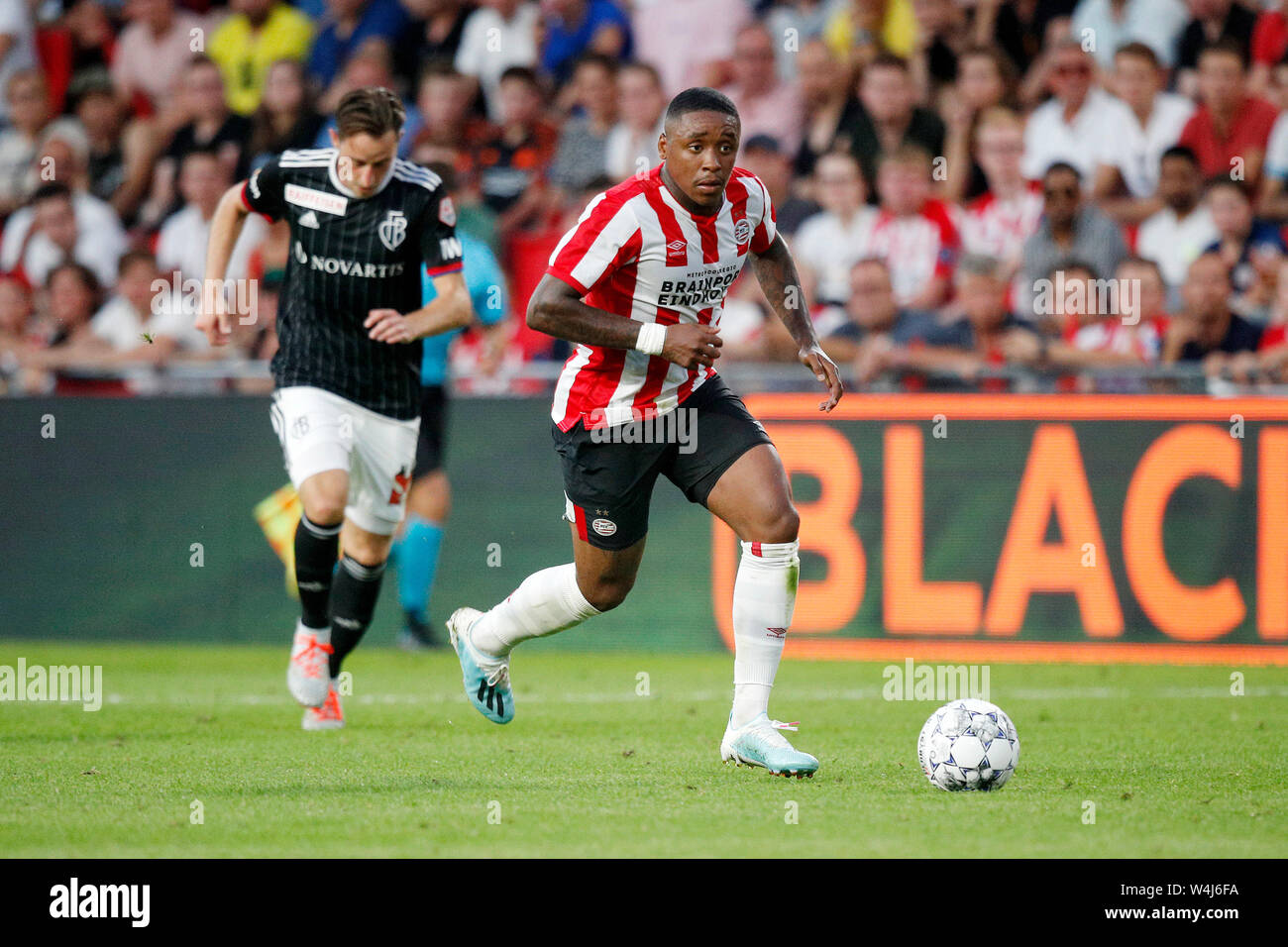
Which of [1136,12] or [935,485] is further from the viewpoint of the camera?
[1136,12]

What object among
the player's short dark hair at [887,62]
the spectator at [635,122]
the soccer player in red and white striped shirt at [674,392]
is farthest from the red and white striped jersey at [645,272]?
the spectator at [635,122]

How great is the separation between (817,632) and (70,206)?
7493 millimetres

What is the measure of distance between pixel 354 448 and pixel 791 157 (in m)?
6.91

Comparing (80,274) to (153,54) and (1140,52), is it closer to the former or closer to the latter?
(153,54)

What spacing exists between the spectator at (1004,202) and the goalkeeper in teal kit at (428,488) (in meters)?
3.62

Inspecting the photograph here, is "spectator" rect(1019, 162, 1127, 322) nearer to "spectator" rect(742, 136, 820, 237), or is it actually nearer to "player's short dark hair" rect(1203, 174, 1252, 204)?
"player's short dark hair" rect(1203, 174, 1252, 204)

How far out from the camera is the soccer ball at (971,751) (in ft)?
19.7

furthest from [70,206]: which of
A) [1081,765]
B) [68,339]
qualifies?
[1081,765]

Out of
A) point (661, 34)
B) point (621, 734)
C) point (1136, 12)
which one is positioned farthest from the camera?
point (661, 34)

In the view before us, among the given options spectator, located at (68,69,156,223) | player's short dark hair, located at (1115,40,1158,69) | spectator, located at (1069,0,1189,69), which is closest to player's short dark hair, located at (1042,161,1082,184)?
player's short dark hair, located at (1115,40,1158,69)

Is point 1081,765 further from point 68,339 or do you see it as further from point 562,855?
point 68,339

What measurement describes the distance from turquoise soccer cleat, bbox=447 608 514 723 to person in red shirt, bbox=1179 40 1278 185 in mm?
7621
